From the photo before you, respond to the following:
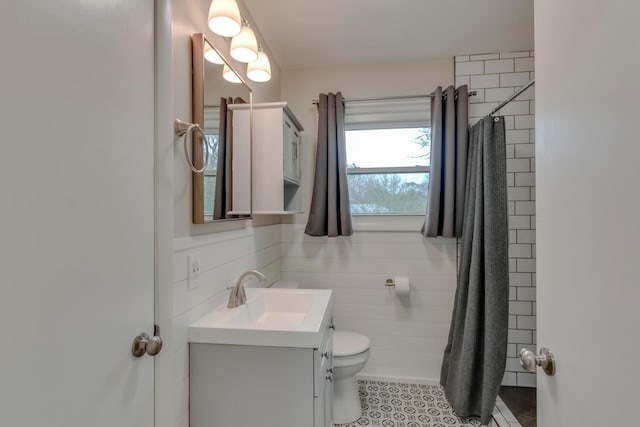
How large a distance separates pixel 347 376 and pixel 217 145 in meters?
1.60

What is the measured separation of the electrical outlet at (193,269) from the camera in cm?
124

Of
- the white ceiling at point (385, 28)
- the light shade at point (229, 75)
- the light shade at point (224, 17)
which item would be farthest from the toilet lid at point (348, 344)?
the white ceiling at point (385, 28)

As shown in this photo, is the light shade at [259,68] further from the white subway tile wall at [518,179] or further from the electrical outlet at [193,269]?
the white subway tile wall at [518,179]

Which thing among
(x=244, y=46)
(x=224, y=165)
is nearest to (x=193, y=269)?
(x=224, y=165)

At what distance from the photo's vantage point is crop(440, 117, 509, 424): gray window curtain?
1.91 m

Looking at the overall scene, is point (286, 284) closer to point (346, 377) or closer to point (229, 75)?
point (346, 377)

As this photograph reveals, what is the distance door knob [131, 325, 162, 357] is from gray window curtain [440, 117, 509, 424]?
1831mm

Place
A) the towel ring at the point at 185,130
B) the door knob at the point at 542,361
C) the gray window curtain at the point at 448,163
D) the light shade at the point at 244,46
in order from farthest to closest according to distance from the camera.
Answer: the gray window curtain at the point at 448,163 < the light shade at the point at 244,46 < the towel ring at the point at 185,130 < the door knob at the point at 542,361

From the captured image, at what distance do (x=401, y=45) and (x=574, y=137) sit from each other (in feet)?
6.37

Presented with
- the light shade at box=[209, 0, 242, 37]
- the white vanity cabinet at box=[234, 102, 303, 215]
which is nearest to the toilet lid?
the white vanity cabinet at box=[234, 102, 303, 215]

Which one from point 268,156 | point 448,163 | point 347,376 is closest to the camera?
point 268,156

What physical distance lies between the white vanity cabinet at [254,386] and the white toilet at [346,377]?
67cm

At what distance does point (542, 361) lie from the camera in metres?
0.79

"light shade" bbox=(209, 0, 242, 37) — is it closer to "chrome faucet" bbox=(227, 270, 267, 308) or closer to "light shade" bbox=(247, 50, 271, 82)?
"light shade" bbox=(247, 50, 271, 82)
